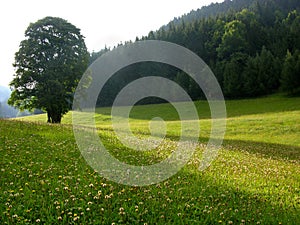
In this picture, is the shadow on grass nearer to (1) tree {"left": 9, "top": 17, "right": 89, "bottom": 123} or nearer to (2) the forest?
(2) the forest

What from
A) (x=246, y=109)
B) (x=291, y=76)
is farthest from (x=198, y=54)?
(x=246, y=109)

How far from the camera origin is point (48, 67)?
123ft

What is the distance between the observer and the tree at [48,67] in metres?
A: 36.8

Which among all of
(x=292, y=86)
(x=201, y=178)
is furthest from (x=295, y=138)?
(x=292, y=86)

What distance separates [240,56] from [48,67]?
76160 millimetres

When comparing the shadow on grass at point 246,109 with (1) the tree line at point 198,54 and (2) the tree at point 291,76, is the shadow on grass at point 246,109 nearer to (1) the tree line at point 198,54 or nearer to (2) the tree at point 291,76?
(2) the tree at point 291,76

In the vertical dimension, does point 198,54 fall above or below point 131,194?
above

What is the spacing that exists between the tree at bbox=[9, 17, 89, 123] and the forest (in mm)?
58586

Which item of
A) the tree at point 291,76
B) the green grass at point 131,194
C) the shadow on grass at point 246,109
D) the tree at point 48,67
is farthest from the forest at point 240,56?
the green grass at point 131,194

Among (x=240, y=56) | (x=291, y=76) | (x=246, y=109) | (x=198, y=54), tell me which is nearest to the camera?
(x=246, y=109)

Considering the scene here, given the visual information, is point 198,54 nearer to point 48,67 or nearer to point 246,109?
point 246,109

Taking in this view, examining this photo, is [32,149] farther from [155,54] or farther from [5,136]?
[155,54]

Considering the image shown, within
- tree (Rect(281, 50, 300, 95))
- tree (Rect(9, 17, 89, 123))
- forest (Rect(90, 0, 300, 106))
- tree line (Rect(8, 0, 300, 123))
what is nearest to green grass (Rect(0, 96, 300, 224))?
tree (Rect(9, 17, 89, 123))

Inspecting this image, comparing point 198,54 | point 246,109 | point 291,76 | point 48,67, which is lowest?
point 246,109
